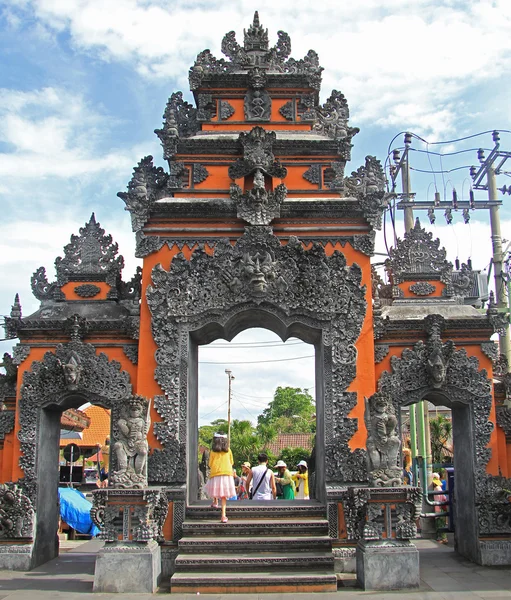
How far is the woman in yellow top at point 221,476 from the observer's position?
33.4 ft

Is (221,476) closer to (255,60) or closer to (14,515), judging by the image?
(14,515)

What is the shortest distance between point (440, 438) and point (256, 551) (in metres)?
18.9

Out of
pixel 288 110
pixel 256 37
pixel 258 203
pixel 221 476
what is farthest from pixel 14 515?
pixel 256 37

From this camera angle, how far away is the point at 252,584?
9.15m

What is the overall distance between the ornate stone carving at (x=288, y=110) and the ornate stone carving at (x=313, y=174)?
147cm

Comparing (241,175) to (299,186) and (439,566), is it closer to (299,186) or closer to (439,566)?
(299,186)

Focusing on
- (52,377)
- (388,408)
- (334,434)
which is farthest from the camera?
(52,377)

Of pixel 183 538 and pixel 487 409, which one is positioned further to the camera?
pixel 487 409

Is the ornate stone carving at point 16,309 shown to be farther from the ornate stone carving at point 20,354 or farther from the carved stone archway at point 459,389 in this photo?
the carved stone archway at point 459,389

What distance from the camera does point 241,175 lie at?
1191 cm

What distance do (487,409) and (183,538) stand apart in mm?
5551

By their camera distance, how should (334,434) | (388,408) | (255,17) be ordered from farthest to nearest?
(255,17)
(334,434)
(388,408)

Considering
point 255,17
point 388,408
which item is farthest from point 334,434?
point 255,17

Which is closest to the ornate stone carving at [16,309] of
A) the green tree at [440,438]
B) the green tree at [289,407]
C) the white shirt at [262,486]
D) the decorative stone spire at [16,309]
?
the decorative stone spire at [16,309]
